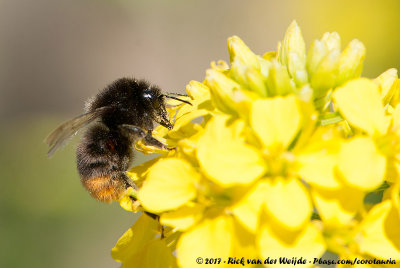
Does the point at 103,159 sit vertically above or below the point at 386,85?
above

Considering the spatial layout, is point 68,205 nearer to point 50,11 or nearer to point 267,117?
point 267,117

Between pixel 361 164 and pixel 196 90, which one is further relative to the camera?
pixel 196 90

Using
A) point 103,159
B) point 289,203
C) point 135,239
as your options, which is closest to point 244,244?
point 289,203

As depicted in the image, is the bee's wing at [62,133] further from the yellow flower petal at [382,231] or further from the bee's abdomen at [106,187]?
the yellow flower petal at [382,231]

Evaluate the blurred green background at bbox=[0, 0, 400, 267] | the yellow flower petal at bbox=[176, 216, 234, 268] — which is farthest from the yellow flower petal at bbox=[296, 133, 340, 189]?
the blurred green background at bbox=[0, 0, 400, 267]

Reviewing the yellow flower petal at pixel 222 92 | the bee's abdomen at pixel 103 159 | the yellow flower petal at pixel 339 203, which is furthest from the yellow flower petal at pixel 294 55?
the bee's abdomen at pixel 103 159

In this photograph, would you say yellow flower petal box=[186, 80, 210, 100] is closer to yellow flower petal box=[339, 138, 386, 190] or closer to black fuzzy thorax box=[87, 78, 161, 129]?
black fuzzy thorax box=[87, 78, 161, 129]

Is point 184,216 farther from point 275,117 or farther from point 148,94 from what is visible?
point 148,94

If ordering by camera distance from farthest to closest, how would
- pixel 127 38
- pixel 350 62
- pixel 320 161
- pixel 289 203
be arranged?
1. pixel 127 38
2. pixel 350 62
3. pixel 320 161
4. pixel 289 203

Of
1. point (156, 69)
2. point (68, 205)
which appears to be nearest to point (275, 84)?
point (68, 205)
